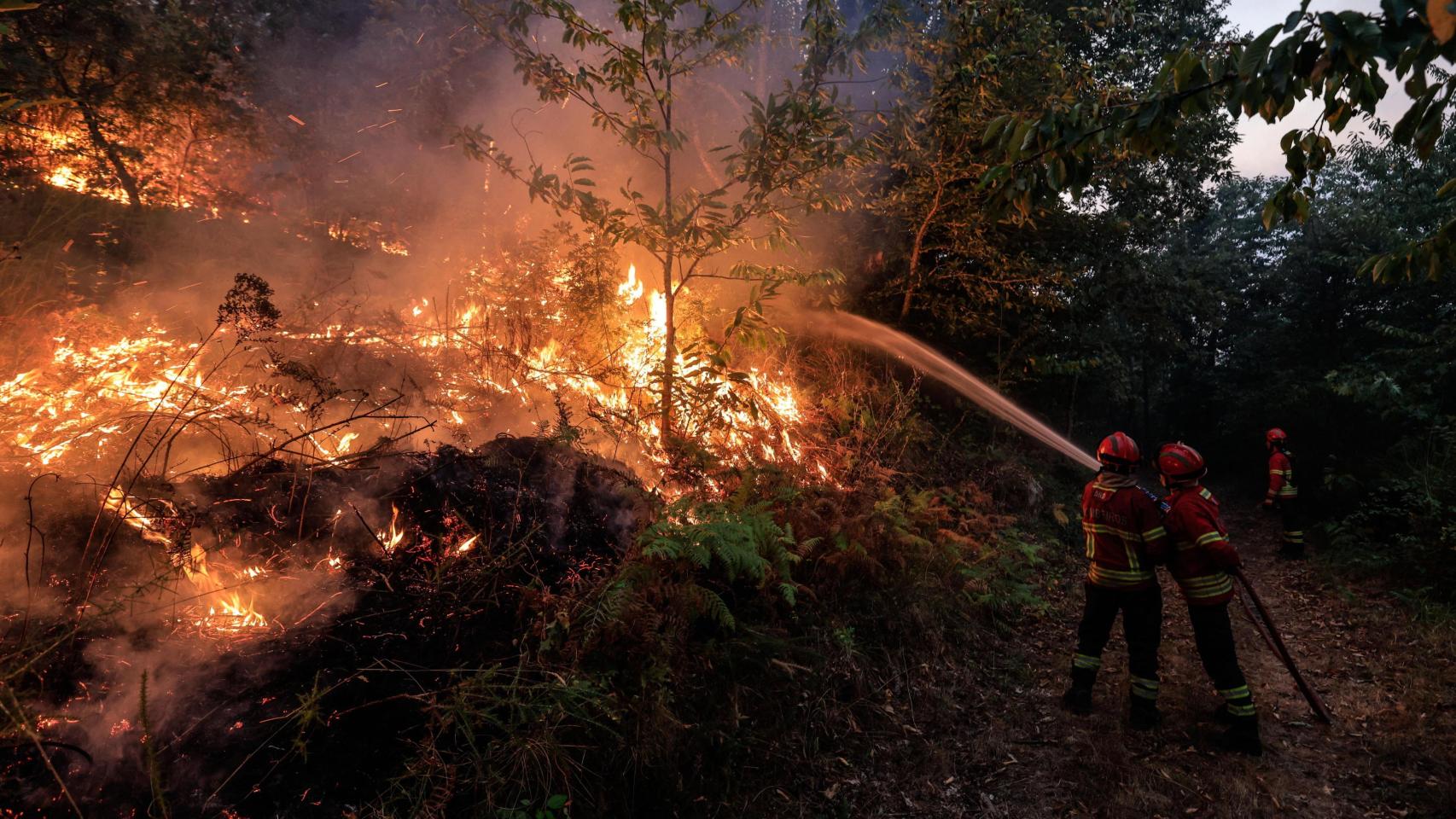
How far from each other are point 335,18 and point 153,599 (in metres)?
10.3

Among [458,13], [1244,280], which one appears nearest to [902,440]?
[458,13]

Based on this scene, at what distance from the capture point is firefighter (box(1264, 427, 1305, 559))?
324 inches

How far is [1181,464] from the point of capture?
434cm

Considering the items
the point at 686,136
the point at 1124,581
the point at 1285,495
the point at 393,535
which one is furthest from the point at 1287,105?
the point at 1285,495

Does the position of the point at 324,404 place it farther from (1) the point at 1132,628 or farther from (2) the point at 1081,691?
(1) the point at 1132,628

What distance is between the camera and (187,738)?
112 inches

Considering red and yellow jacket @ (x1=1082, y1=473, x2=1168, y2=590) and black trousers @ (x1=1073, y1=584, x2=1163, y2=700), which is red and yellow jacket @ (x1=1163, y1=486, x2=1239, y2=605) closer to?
red and yellow jacket @ (x1=1082, y1=473, x2=1168, y2=590)

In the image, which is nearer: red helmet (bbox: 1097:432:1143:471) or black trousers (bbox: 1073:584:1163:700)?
black trousers (bbox: 1073:584:1163:700)

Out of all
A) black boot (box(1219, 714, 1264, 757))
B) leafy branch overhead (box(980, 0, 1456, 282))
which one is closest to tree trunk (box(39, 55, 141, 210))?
leafy branch overhead (box(980, 0, 1456, 282))

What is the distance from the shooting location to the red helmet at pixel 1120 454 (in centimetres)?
453

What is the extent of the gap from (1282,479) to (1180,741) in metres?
6.45

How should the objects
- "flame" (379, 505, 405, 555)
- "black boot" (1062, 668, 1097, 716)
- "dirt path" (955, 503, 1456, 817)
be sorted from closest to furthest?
"dirt path" (955, 503, 1456, 817)
"flame" (379, 505, 405, 555)
"black boot" (1062, 668, 1097, 716)

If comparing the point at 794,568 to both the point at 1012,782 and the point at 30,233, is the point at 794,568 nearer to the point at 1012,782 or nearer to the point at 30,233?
the point at 1012,782

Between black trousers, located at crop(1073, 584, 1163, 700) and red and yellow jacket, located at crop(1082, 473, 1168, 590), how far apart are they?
3.2 inches
